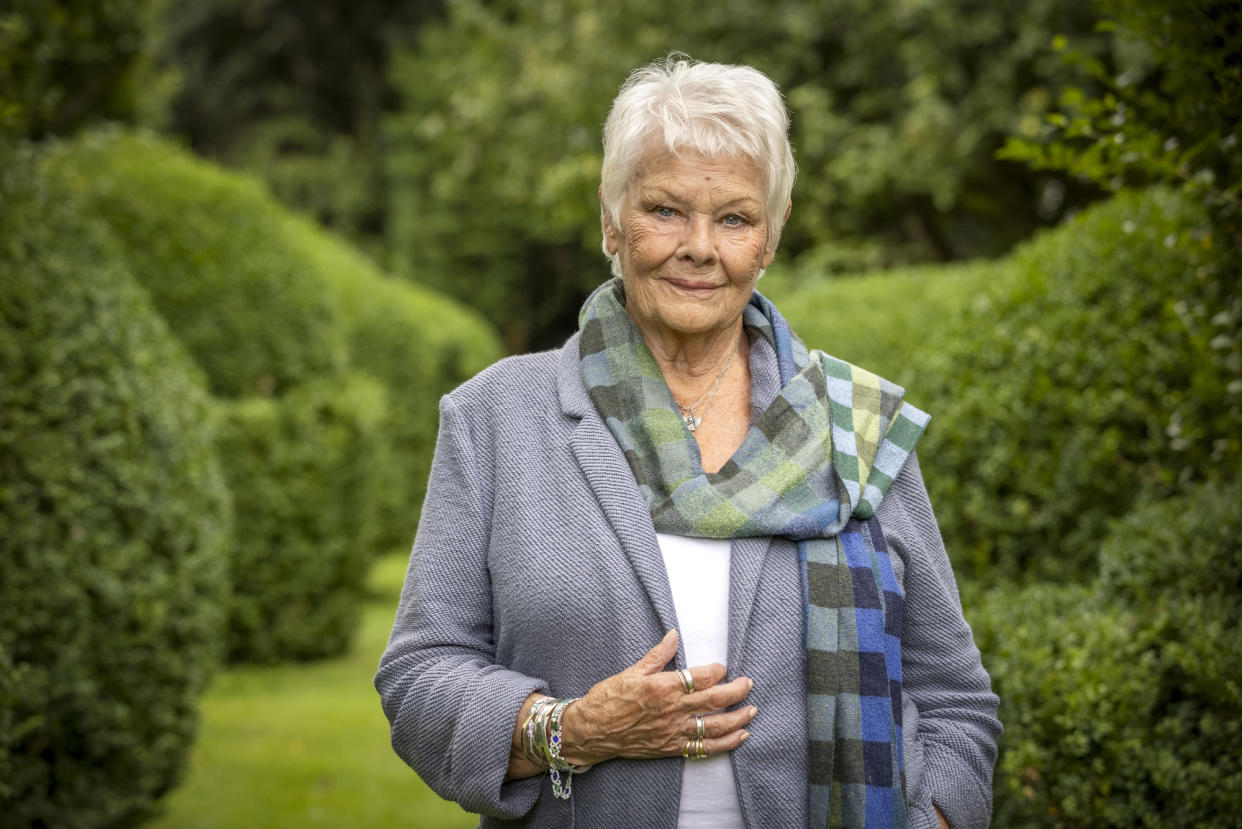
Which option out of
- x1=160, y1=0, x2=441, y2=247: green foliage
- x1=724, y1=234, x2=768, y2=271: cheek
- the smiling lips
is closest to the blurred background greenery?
x1=724, y1=234, x2=768, y2=271: cheek

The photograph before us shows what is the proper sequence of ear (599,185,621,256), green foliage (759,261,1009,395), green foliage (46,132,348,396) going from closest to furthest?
ear (599,185,621,256) < green foliage (759,261,1009,395) < green foliage (46,132,348,396)

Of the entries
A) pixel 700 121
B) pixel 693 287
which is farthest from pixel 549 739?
pixel 700 121

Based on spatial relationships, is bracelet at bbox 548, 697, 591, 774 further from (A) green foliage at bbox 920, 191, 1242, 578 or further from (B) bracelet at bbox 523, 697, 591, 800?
(A) green foliage at bbox 920, 191, 1242, 578

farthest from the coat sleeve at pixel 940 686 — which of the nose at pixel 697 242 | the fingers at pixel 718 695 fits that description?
the nose at pixel 697 242

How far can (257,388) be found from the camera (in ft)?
28.1

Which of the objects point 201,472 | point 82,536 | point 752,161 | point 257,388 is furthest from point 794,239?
point 752,161

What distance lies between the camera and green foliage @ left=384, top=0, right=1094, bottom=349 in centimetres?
973

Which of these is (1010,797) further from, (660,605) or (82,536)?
(82,536)

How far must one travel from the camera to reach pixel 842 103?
460 inches

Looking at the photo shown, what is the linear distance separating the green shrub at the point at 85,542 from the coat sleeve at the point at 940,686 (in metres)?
3.01

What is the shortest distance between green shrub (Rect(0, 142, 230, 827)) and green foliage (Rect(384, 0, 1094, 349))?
7185mm

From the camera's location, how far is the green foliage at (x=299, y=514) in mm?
8258

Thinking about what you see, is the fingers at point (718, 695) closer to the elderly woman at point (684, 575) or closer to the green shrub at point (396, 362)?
the elderly woman at point (684, 575)

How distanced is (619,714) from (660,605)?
0.22 metres
